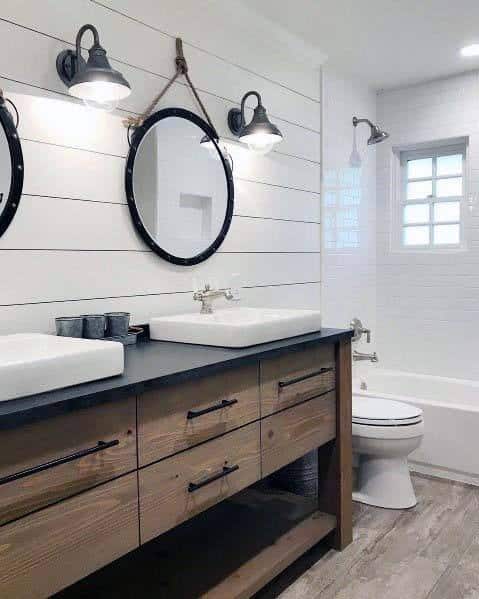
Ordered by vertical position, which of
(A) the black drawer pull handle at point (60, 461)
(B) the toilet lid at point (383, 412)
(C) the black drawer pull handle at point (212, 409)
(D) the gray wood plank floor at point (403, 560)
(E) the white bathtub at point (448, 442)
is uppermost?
(C) the black drawer pull handle at point (212, 409)

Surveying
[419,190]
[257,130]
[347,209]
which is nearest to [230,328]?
[257,130]

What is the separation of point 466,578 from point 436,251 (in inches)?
84.8

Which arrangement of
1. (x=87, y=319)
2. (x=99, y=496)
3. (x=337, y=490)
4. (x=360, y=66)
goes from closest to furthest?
(x=99, y=496), (x=87, y=319), (x=337, y=490), (x=360, y=66)

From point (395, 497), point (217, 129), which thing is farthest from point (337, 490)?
point (217, 129)

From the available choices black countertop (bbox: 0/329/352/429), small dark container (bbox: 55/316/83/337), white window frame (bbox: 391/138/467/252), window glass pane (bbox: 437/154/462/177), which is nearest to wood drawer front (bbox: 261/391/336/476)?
black countertop (bbox: 0/329/352/429)

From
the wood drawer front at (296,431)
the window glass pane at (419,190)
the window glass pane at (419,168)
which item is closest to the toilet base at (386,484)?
the wood drawer front at (296,431)

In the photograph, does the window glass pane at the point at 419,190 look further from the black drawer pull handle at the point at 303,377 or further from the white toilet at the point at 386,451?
the black drawer pull handle at the point at 303,377

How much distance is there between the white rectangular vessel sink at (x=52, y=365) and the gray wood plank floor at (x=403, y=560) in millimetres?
1131

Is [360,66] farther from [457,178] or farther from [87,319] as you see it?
[87,319]

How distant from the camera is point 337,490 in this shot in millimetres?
2232

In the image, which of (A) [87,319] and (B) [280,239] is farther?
(B) [280,239]

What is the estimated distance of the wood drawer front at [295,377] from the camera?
182 centimetres

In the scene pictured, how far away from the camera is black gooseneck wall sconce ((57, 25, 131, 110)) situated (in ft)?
5.59

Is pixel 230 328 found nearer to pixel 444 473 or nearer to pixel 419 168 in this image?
pixel 444 473
